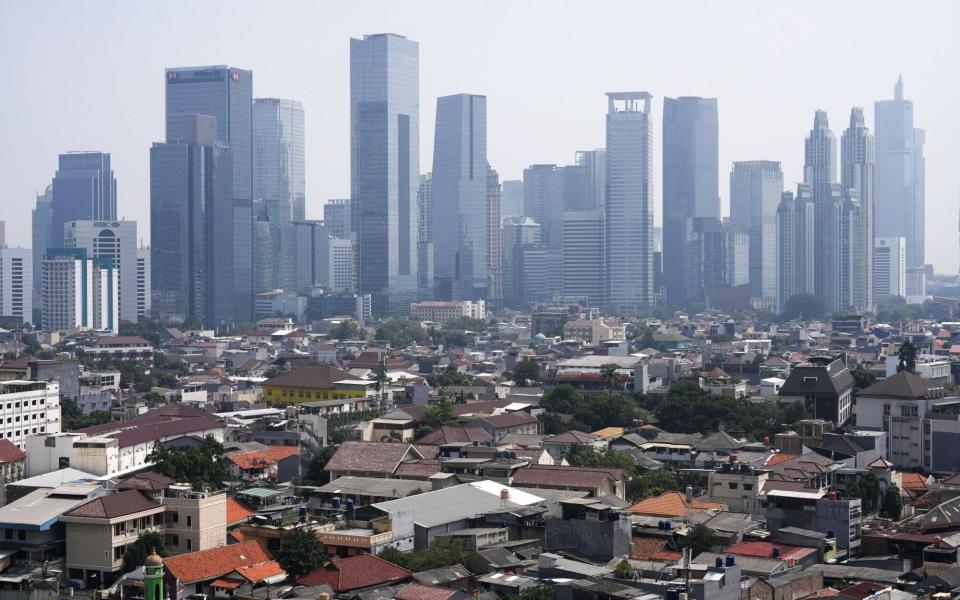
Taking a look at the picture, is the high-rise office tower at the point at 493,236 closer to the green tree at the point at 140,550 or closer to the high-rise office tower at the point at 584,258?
the high-rise office tower at the point at 584,258

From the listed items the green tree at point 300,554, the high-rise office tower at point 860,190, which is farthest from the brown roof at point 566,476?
the high-rise office tower at point 860,190

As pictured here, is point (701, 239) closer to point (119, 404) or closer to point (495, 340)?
point (495, 340)

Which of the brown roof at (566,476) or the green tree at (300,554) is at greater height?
the brown roof at (566,476)

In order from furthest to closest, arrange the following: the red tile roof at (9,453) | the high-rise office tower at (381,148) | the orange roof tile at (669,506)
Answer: the high-rise office tower at (381,148) < the red tile roof at (9,453) < the orange roof tile at (669,506)

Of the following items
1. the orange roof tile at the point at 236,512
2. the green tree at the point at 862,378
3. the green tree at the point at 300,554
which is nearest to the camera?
the green tree at the point at 300,554

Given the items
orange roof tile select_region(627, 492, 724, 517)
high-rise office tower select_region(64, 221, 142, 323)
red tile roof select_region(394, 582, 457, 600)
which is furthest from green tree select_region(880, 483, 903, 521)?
high-rise office tower select_region(64, 221, 142, 323)

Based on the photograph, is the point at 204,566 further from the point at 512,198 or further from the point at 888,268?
the point at 512,198

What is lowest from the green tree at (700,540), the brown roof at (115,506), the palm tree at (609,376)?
the green tree at (700,540)
